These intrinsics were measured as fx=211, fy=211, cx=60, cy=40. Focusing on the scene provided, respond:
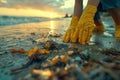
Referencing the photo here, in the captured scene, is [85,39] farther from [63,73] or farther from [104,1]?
[63,73]

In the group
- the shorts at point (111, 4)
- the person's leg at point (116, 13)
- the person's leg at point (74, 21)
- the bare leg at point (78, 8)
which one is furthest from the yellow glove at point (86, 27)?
the person's leg at point (116, 13)

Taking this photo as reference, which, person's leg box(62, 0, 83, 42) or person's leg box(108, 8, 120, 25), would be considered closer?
person's leg box(62, 0, 83, 42)

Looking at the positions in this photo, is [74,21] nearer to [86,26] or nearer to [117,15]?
[86,26]

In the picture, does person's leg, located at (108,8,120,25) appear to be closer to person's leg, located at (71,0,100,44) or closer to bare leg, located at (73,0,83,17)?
bare leg, located at (73,0,83,17)

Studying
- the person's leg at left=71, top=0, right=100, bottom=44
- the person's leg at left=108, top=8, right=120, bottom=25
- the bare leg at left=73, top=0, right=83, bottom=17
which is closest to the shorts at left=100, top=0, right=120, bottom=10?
the person's leg at left=108, top=8, right=120, bottom=25

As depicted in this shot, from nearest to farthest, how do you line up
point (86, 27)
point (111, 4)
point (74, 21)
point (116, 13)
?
point (86, 27) → point (74, 21) → point (111, 4) → point (116, 13)

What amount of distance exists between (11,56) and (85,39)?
1.19 metres

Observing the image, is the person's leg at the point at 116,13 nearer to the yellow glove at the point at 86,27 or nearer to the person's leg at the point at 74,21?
the person's leg at the point at 74,21

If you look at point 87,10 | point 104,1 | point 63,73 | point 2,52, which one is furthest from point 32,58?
point 104,1

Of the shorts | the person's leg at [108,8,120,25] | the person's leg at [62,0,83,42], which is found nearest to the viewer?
the person's leg at [62,0,83,42]

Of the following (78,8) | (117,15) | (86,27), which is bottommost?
(86,27)

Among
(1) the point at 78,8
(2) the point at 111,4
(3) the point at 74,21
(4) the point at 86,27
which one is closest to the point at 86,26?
(4) the point at 86,27

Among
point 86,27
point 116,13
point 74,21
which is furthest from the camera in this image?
point 116,13

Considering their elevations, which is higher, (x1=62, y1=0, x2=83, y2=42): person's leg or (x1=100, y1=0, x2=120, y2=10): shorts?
(x1=100, y1=0, x2=120, y2=10): shorts
